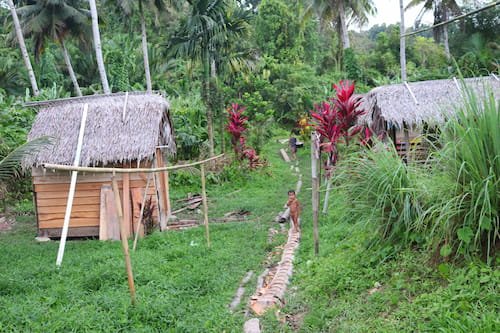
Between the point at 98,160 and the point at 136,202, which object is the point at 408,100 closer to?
the point at 136,202

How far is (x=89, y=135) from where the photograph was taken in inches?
354

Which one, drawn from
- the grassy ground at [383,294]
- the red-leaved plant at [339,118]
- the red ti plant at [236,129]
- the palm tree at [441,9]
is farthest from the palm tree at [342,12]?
the grassy ground at [383,294]

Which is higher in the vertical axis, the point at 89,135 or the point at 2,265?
the point at 89,135

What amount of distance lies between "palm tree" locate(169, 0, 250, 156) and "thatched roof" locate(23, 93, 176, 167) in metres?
5.19

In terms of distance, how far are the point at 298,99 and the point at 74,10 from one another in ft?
37.4

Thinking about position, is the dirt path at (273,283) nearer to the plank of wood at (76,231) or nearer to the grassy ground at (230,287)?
the grassy ground at (230,287)

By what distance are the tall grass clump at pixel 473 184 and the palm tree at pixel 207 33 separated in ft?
37.7

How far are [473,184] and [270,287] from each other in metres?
2.83

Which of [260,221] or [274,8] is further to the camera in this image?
[274,8]

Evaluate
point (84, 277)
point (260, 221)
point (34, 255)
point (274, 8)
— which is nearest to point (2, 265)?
point (34, 255)

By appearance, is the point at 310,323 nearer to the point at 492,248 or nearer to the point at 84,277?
the point at 492,248

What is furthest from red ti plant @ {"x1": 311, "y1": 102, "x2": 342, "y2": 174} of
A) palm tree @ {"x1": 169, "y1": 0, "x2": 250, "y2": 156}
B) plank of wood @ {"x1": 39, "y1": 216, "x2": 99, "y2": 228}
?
palm tree @ {"x1": 169, "y1": 0, "x2": 250, "y2": 156}

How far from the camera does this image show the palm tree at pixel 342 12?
76.1 feet

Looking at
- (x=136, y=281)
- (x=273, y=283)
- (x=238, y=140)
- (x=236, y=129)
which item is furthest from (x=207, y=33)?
(x=273, y=283)
